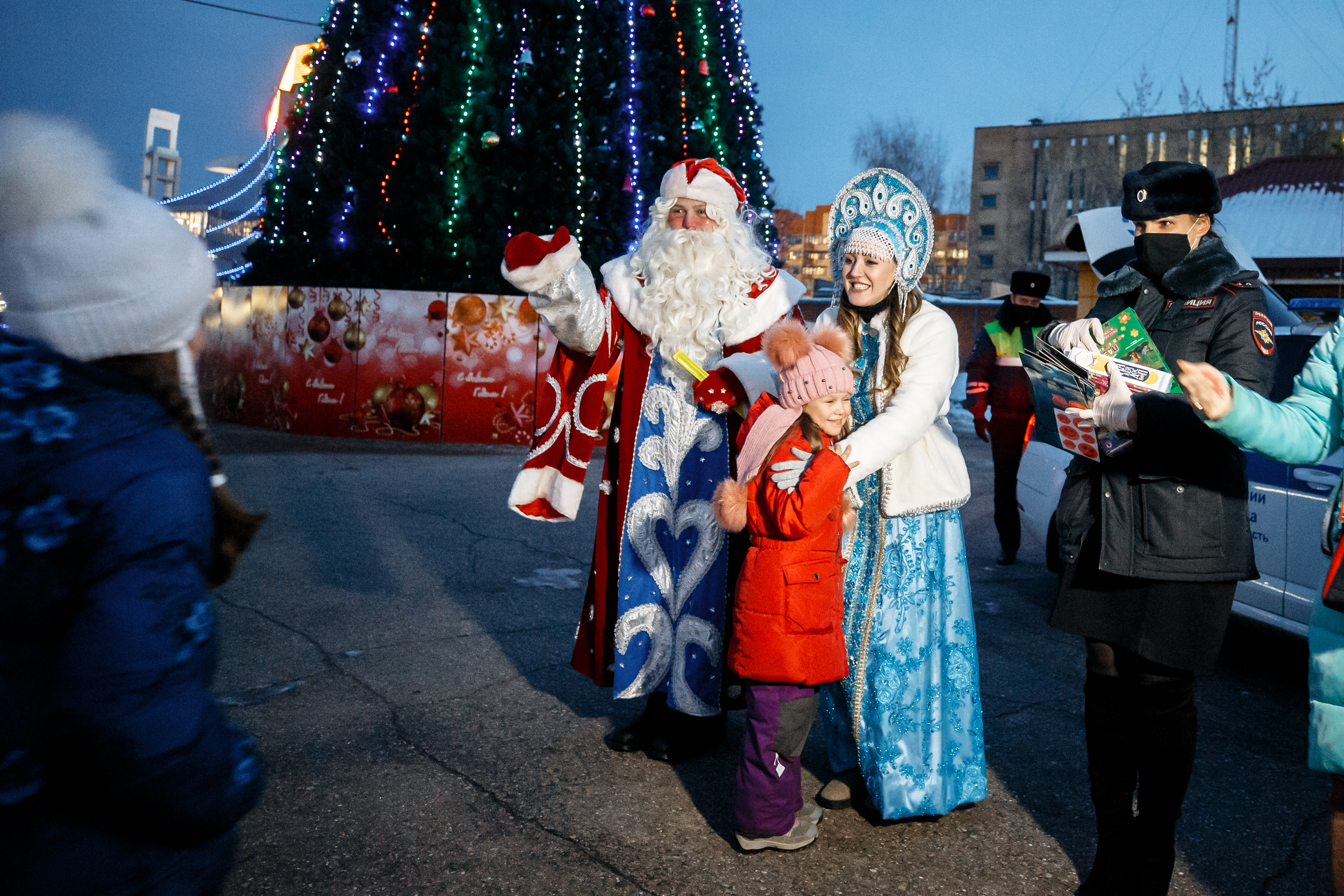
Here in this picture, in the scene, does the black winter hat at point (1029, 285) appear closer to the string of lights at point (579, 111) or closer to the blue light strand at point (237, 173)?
the string of lights at point (579, 111)

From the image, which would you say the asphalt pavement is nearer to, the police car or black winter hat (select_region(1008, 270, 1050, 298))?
the police car

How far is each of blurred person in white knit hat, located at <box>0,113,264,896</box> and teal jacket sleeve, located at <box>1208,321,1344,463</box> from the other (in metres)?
→ 2.02

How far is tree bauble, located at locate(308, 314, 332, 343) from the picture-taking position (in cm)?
1210

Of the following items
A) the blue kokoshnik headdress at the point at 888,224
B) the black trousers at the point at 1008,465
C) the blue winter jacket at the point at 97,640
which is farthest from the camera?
the black trousers at the point at 1008,465

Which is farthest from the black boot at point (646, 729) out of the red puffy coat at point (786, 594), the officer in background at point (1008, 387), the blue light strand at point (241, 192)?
the blue light strand at point (241, 192)


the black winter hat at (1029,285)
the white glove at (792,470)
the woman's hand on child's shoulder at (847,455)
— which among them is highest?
the black winter hat at (1029,285)

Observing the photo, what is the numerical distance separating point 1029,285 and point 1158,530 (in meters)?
4.97

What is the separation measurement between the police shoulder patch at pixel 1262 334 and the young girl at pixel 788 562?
1011 mm

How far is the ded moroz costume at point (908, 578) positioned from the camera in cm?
304

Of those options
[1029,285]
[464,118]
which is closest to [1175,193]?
[1029,285]

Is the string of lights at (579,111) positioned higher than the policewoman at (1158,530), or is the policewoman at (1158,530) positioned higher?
the string of lights at (579,111)

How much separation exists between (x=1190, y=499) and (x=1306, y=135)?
1389 inches

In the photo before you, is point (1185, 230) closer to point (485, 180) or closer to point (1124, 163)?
point (485, 180)

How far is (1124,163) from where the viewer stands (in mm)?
49250
